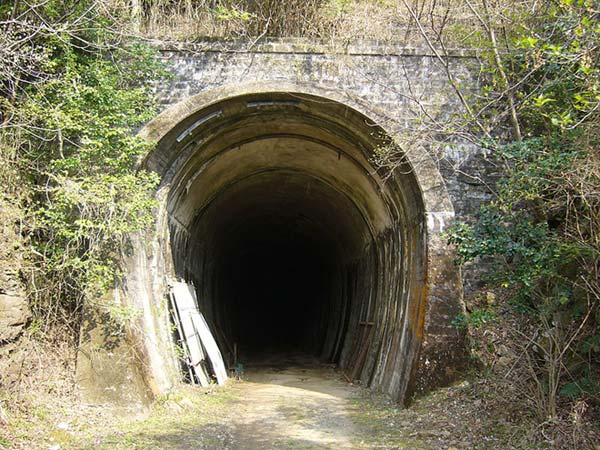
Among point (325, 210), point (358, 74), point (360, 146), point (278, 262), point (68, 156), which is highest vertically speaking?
point (358, 74)

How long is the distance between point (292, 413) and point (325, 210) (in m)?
6.68

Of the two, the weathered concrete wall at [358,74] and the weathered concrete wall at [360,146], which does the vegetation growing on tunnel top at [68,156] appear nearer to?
the weathered concrete wall at [360,146]

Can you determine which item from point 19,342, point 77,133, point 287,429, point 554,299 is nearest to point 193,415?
point 287,429

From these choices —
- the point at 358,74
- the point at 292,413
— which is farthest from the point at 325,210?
the point at 292,413

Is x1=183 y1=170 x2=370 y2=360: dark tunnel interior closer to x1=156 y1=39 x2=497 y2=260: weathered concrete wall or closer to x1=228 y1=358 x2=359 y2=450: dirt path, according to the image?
x1=228 y1=358 x2=359 y2=450: dirt path

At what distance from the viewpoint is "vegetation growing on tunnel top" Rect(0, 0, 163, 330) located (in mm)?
7547

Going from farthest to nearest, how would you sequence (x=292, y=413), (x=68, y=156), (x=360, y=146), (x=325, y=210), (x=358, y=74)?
1. (x=325, y=210)
2. (x=360, y=146)
3. (x=358, y=74)
4. (x=292, y=413)
5. (x=68, y=156)

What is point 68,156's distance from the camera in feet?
26.6

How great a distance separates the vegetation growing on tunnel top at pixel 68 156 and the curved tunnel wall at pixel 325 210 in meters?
0.64

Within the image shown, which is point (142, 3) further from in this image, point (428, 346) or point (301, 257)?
point (301, 257)

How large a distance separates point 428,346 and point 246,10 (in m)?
6.19

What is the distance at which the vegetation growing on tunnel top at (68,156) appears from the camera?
7.55 meters

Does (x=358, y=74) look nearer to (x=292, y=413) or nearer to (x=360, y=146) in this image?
(x=360, y=146)

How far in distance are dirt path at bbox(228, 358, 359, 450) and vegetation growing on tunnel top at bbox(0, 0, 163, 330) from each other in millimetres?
2729
